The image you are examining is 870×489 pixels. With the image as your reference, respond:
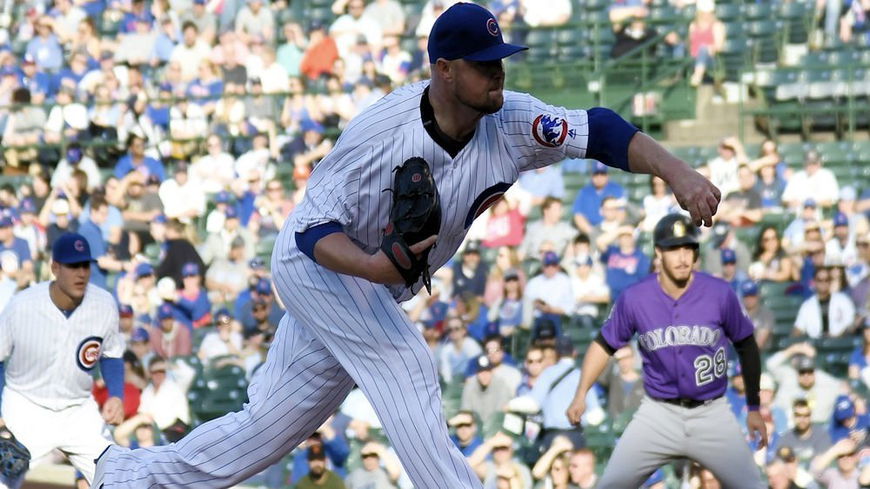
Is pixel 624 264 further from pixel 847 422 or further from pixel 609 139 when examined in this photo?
pixel 609 139

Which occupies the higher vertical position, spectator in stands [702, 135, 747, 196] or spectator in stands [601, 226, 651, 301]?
spectator in stands [702, 135, 747, 196]

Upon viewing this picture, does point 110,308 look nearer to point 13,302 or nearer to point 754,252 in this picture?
point 13,302

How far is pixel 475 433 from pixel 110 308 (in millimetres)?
2394

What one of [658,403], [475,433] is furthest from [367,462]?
[658,403]

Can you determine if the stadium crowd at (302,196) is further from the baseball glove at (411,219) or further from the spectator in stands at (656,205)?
the baseball glove at (411,219)

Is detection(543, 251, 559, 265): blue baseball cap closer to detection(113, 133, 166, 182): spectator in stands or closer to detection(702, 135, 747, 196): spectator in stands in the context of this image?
detection(702, 135, 747, 196): spectator in stands

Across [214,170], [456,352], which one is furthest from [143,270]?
[456,352]

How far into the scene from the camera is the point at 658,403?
6562 millimetres

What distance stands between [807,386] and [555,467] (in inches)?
64.3

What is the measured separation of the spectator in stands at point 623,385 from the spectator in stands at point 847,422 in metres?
1.24

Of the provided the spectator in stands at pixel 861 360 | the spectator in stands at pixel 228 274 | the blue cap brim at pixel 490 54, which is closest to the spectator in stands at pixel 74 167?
the spectator in stands at pixel 228 274

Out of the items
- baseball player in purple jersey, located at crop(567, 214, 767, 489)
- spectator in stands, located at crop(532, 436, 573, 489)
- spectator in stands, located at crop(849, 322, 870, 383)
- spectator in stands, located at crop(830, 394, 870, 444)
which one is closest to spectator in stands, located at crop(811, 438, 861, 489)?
spectator in stands, located at crop(830, 394, 870, 444)

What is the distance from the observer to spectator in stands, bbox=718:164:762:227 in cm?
1096

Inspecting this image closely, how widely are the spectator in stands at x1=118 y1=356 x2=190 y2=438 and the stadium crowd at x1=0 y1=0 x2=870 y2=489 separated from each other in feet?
0.06
